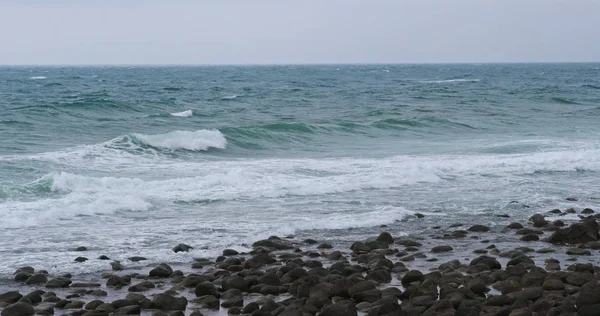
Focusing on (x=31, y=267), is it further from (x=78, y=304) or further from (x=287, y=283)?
(x=287, y=283)

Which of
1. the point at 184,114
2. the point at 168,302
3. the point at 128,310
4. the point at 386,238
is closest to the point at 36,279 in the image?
the point at 128,310

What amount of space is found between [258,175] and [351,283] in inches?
421

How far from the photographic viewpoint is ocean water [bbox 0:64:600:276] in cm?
1355

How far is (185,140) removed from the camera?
87.6 ft

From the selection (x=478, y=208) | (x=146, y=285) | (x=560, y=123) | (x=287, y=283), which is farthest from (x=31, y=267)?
(x=560, y=123)

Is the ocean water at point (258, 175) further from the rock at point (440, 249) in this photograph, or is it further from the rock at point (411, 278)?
the rock at point (411, 278)

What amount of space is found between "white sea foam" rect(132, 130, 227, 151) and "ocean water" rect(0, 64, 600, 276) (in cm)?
6

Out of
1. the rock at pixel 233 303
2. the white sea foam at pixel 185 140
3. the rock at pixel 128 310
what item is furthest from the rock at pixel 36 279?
the white sea foam at pixel 185 140

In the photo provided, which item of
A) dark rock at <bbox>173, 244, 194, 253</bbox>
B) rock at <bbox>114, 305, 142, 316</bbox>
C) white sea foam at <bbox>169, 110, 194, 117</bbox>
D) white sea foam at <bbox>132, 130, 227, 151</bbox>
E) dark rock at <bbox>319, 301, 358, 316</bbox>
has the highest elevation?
dark rock at <bbox>319, 301, 358, 316</bbox>

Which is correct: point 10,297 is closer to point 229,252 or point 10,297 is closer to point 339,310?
point 229,252

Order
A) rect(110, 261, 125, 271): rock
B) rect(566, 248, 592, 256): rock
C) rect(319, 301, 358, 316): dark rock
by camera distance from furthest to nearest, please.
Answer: rect(566, 248, 592, 256): rock → rect(110, 261, 125, 271): rock → rect(319, 301, 358, 316): dark rock

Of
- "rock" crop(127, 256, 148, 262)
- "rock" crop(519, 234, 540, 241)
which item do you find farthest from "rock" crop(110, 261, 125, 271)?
"rock" crop(519, 234, 540, 241)

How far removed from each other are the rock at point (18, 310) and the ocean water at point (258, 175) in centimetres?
201

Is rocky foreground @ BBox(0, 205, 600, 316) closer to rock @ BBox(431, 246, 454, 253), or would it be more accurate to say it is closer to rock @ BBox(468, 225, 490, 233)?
rock @ BBox(431, 246, 454, 253)
